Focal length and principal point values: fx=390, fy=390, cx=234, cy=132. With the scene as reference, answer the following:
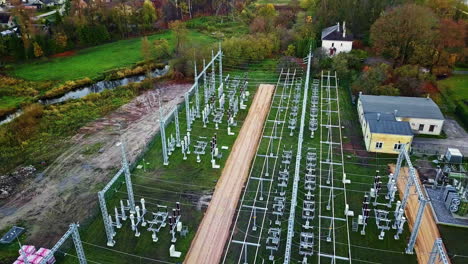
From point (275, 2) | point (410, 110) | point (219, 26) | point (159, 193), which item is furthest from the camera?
point (275, 2)

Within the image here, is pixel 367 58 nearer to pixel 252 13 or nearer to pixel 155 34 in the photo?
pixel 252 13

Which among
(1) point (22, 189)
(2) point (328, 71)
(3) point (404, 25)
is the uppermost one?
(3) point (404, 25)

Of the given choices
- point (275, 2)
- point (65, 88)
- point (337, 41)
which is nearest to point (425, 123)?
point (337, 41)

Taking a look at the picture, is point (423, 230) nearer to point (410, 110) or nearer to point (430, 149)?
point (430, 149)

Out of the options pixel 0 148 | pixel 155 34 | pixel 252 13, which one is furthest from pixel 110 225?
pixel 252 13

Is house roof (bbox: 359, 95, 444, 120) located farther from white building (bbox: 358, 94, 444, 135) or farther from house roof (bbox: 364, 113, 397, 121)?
house roof (bbox: 364, 113, 397, 121)

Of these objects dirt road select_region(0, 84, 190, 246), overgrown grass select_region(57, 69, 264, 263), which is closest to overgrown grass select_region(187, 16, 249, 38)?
A: dirt road select_region(0, 84, 190, 246)
